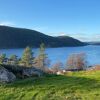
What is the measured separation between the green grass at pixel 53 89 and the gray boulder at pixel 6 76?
0.71 m

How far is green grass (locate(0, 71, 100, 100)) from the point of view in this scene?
779 inches

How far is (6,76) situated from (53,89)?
15.9ft

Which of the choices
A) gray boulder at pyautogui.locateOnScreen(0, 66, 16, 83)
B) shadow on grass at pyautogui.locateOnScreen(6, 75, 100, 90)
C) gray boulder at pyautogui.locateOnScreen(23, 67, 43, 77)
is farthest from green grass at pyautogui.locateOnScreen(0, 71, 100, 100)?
gray boulder at pyautogui.locateOnScreen(23, 67, 43, 77)

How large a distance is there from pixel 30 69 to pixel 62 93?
726cm

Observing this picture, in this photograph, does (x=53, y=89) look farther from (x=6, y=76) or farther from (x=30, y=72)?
(x=30, y=72)

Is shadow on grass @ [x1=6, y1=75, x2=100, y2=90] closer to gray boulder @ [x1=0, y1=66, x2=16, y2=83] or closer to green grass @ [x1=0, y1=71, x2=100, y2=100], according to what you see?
green grass @ [x1=0, y1=71, x2=100, y2=100]

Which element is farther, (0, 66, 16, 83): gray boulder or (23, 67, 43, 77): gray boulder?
(23, 67, 43, 77): gray boulder

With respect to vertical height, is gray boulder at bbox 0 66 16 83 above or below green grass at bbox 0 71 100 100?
above

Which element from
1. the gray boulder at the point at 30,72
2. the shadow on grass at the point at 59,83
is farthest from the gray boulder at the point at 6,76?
the gray boulder at the point at 30,72

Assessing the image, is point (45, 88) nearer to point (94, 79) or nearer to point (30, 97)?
point (30, 97)

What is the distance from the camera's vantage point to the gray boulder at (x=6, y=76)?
2437 centimetres

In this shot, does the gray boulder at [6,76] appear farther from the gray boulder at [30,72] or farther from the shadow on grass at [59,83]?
the gray boulder at [30,72]

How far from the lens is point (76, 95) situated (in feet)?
65.1

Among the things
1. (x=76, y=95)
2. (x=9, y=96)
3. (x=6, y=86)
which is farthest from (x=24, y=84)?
(x=76, y=95)
